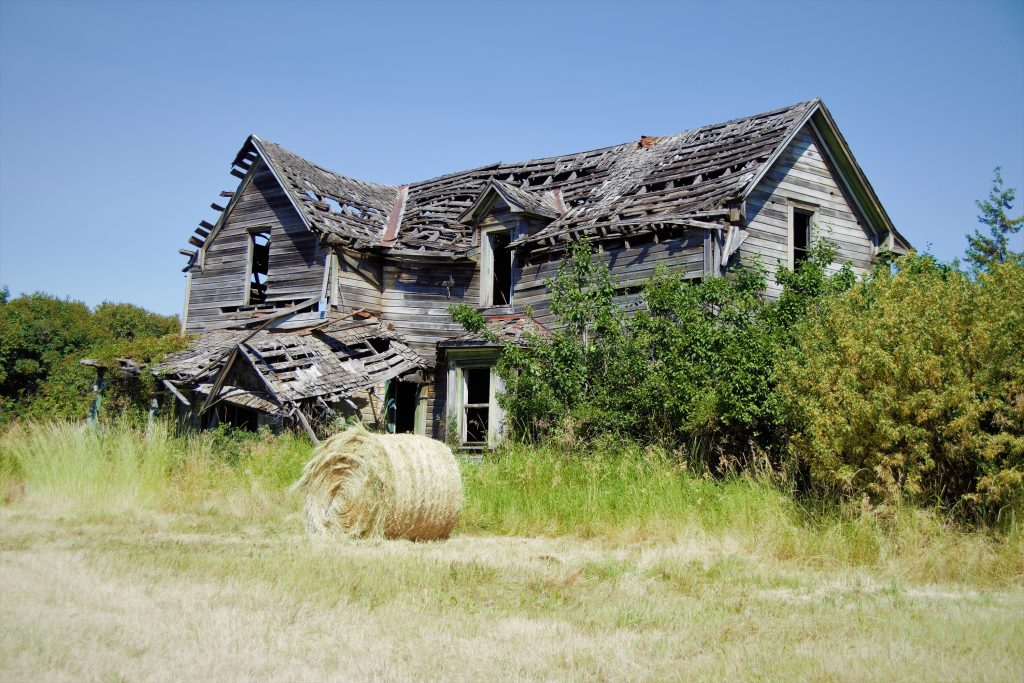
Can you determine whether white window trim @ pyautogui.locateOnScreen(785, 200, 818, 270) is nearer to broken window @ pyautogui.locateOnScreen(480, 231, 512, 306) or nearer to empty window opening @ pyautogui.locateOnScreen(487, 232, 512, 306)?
broken window @ pyautogui.locateOnScreen(480, 231, 512, 306)

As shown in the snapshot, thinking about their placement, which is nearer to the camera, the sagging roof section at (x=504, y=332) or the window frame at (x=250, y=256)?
the sagging roof section at (x=504, y=332)

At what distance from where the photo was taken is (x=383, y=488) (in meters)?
9.68

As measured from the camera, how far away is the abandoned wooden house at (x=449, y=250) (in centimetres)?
1689

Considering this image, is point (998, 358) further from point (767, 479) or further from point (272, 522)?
point (272, 522)

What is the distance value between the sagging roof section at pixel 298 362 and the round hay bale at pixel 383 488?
19.3 ft

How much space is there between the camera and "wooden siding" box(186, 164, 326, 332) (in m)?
20.6

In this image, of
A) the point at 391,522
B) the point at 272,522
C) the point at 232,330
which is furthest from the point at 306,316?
the point at 391,522

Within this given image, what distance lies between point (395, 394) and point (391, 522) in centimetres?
1088

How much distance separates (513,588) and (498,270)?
14.6 meters

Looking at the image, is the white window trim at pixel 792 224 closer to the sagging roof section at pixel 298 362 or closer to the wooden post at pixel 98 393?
the sagging roof section at pixel 298 362

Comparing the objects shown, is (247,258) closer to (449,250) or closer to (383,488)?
(449,250)

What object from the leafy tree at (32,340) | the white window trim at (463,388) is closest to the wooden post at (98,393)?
the white window trim at (463,388)

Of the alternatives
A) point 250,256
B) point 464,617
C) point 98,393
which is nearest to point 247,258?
point 250,256

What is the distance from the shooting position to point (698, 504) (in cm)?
1068
